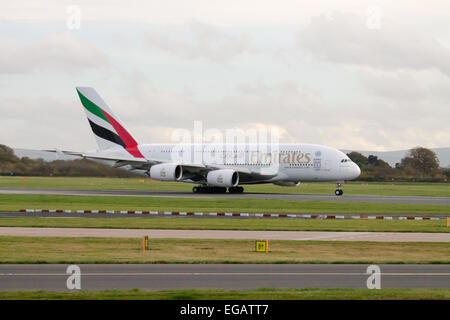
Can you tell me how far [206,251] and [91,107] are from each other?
4798 cm

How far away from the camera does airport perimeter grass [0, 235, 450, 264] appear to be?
21.4 m

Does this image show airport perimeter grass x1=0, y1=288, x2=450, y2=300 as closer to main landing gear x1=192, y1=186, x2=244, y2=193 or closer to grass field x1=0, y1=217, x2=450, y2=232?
grass field x1=0, y1=217, x2=450, y2=232

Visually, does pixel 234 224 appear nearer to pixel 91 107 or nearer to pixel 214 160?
pixel 214 160

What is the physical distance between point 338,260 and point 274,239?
21.5 feet

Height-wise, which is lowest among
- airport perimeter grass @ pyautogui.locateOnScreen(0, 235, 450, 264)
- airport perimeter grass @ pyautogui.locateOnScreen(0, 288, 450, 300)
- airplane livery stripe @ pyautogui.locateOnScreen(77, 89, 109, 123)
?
airport perimeter grass @ pyautogui.locateOnScreen(0, 288, 450, 300)

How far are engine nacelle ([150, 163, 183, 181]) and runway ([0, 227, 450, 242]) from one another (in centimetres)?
3055

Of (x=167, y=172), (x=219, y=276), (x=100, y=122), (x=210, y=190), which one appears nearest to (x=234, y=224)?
(x=219, y=276)

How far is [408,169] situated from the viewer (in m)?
142

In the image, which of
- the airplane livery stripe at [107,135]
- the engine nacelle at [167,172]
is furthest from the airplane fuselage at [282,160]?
the airplane livery stripe at [107,135]

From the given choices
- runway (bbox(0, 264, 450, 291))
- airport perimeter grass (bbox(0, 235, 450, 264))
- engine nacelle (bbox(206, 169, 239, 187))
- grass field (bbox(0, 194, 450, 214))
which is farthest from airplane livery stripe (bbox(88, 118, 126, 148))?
runway (bbox(0, 264, 450, 291))

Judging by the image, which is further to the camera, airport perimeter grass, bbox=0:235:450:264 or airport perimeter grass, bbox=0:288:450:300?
airport perimeter grass, bbox=0:235:450:264

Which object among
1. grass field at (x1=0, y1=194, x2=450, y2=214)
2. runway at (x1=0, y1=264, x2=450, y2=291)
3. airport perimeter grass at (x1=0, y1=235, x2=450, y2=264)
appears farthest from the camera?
grass field at (x1=0, y1=194, x2=450, y2=214)

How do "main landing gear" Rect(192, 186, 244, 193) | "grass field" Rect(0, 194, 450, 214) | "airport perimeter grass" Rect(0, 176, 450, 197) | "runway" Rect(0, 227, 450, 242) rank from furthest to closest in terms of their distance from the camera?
"airport perimeter grass" Rect(0, 176, 450, 197) < "main landing gear" Rect(192, 186, 244, 193) < "grass field" Rect(0, 194, 450, 214) < "runway" Rect(0, 227, 450, 242)
